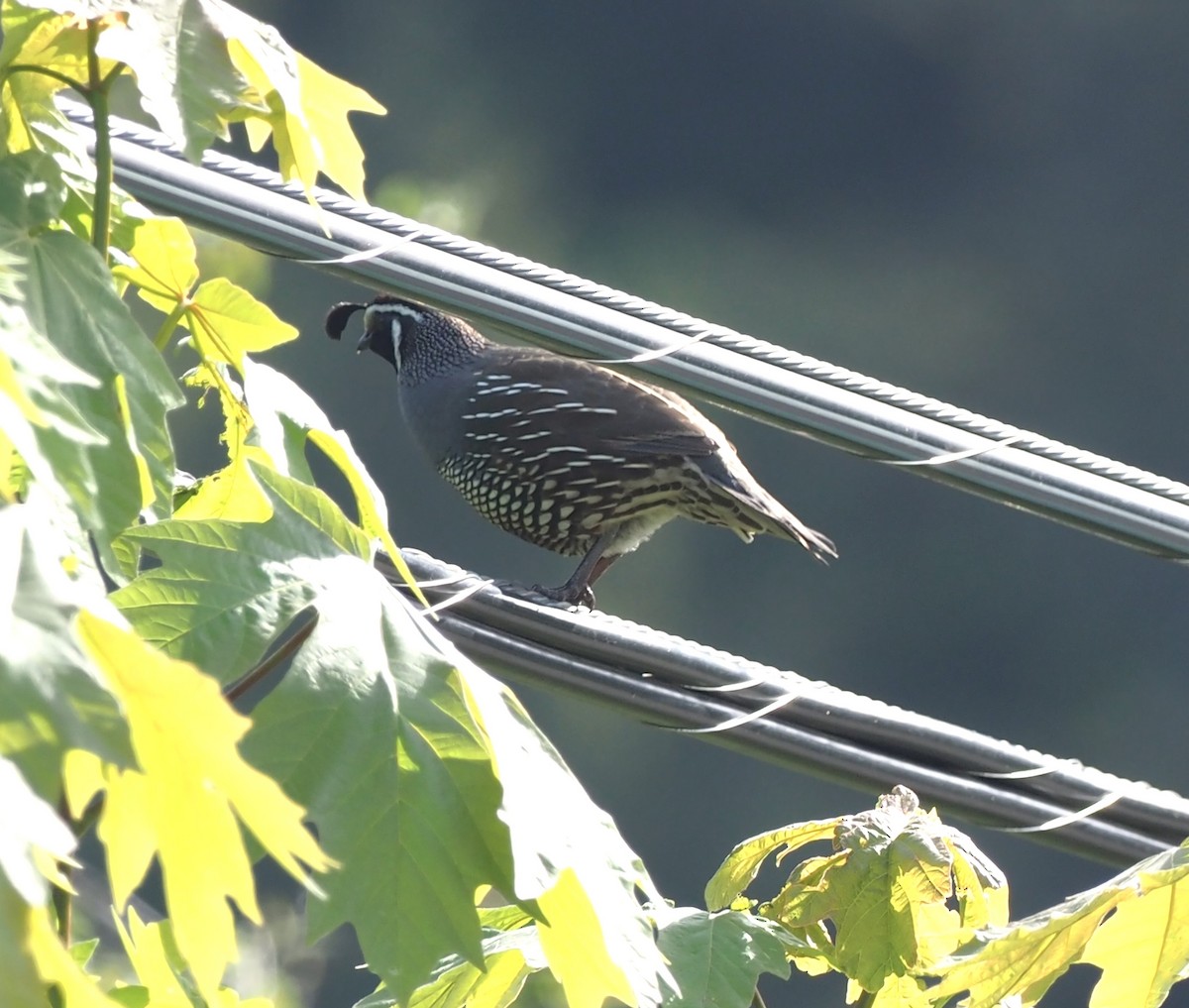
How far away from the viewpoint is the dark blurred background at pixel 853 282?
21.6 feet

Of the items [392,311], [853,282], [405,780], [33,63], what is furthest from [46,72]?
[853,282]

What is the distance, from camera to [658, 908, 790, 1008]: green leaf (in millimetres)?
772

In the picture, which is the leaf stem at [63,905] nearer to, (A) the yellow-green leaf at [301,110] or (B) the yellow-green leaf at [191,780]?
(B) the yellow-green leaf at [191,780]

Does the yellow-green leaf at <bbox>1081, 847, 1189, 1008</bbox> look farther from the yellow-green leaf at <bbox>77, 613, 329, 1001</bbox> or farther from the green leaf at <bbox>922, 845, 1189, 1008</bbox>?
the yellow-green leaf at <bbox>77, 613, 329, 1001</bbox>

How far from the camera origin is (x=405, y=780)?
56 cm

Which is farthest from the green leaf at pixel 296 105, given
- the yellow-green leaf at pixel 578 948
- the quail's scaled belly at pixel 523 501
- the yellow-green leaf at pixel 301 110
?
the quail's scaled belly at pixel 523 501

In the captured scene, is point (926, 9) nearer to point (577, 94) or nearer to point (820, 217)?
point (820, 217)

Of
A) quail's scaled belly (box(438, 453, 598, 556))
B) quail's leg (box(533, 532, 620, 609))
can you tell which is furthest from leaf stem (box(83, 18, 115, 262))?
quail's scaled belly (box(438, 453, 598, 556))

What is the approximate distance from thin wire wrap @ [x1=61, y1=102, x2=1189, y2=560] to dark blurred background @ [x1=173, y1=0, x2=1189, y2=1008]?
4873mm

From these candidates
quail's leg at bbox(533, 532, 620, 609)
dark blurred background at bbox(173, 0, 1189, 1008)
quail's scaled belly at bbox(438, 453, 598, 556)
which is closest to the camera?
quail's leg at bbox(533, 532, 620, 609)

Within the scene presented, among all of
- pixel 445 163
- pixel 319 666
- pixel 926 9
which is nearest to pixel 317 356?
pixel 445 163

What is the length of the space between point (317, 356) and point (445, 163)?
0.89m

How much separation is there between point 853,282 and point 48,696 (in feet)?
22.0

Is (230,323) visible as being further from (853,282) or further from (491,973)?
(853,282)
